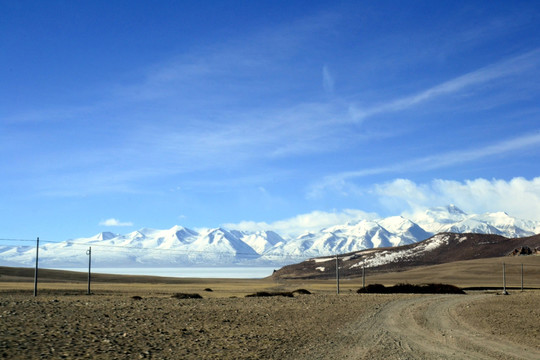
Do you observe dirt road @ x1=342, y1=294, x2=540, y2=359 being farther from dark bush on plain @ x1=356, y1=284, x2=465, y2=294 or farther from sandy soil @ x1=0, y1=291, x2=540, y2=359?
dark bush on plain @ x1=356, y1=284, x2=465, y2=294

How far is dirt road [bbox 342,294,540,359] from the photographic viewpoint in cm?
1769

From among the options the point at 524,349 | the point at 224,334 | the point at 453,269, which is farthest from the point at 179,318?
the point at 453,269

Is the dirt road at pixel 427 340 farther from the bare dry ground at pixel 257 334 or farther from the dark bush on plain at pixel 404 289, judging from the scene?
the dark bush on plain at pixel 404 289

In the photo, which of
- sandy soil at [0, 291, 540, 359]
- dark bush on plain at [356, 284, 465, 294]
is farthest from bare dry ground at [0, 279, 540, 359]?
dark bush on plain at [356, 284, 465, 294]

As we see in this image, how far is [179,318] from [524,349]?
53.0ft

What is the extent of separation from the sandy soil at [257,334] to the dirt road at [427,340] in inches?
1.4

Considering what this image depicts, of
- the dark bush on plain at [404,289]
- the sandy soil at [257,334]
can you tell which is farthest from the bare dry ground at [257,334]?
the dark bush on plain at [404,289]

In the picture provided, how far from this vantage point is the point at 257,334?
2236cm

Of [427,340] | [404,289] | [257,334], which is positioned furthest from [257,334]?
[404,289]

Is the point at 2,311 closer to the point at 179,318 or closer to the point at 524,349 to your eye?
the point at 179,318

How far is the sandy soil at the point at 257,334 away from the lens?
1720 centimetres

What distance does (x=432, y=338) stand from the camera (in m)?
21.7

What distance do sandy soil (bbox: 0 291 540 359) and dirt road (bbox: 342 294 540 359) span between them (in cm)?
4

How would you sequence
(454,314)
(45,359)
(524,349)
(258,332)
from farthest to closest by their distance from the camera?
1. (454,314)
2. (258,332)
3. (524,349)
4. (45,359)
